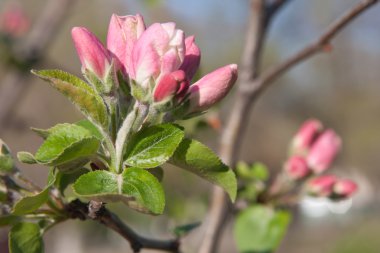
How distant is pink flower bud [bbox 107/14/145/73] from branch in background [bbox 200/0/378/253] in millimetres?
436

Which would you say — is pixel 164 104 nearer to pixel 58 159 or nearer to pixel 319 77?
pixel 58 159

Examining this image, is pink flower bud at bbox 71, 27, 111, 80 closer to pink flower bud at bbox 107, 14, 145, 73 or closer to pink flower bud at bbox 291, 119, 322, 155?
pink flower bud at bbox 107, 14, 145, 73

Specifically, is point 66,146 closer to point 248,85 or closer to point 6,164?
point 6,164

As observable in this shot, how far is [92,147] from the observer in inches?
25.6

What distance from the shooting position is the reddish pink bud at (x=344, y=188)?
1353mm

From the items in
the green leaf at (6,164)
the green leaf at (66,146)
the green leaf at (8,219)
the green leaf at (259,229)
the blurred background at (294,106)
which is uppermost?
the green leaf at (66,146)

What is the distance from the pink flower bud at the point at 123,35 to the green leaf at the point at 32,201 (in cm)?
14

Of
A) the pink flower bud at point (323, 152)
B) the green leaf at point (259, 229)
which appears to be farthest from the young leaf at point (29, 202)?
the pink flower bud at point (323, 152)

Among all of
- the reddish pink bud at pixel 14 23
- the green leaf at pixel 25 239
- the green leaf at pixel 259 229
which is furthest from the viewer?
the reddish pink bud at pixel 14 23

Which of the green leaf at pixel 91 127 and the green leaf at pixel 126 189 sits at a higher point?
the green leaf at pixel 91 127

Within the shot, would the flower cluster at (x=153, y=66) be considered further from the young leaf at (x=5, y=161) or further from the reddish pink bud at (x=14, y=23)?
the reddish pink bud at (x=14, y=23)

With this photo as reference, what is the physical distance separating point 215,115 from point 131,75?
72 cm

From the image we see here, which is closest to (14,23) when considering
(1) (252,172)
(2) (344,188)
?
(1) (252,172)

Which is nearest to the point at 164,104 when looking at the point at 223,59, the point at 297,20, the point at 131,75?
the point at 131,75
